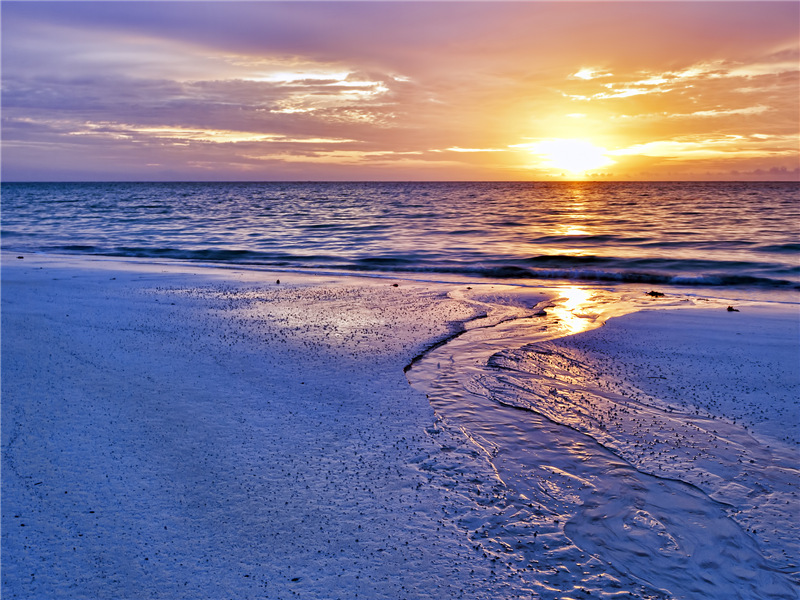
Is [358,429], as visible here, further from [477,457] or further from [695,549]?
[695,549]

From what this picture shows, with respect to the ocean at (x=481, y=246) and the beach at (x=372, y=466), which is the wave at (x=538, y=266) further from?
the beach at (x=372, y=466)

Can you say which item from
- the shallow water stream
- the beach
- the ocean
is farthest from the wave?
the shallow water stream

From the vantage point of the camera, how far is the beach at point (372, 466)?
2865 millimetres

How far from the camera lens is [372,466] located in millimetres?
3840

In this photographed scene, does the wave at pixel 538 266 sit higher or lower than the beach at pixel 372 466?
higher

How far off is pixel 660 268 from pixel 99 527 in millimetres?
17296

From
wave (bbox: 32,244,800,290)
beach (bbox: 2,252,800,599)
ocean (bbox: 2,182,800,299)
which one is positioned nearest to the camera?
beach (bbox: 2,252,800,599)

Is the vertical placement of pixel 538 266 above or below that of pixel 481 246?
below

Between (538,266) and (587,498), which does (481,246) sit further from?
(587,498)

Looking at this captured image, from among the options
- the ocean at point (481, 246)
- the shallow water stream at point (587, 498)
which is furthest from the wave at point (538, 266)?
the shallow water stream at point (587, 498)

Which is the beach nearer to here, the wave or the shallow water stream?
the shallow water stream

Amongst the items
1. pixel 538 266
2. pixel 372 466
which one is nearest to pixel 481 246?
pixel 538 266

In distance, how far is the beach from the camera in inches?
113

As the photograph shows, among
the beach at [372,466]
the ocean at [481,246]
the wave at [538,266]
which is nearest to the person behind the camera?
the beach at [372,466]
